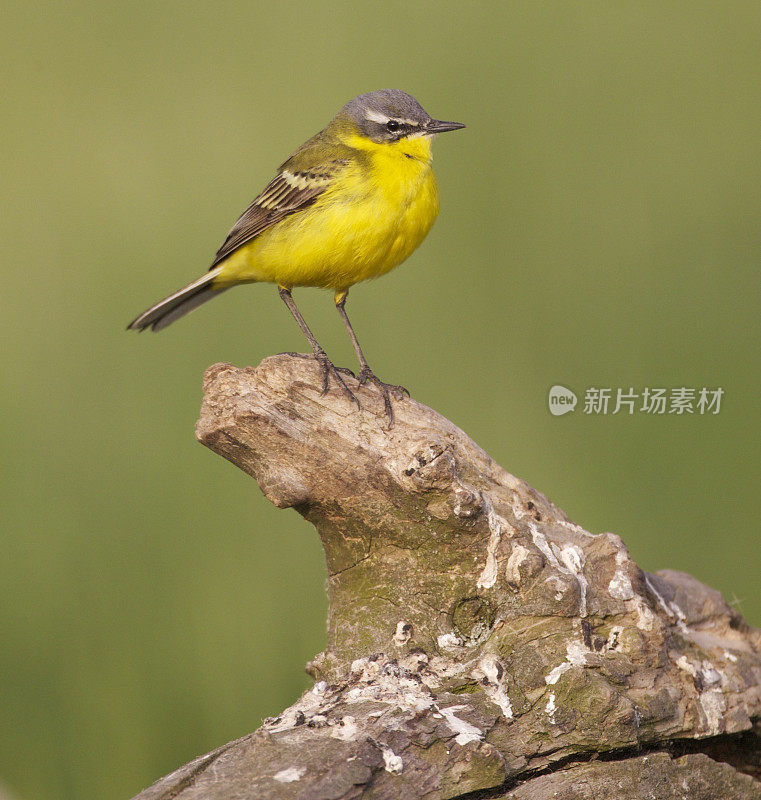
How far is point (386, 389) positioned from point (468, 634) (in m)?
0.87

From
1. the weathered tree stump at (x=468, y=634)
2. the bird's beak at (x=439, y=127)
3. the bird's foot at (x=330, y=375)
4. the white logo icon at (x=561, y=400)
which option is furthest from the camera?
the white logo icon at (x=561, y=400)

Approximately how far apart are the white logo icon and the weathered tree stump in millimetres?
1735

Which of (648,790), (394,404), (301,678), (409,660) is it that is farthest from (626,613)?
(301,678)

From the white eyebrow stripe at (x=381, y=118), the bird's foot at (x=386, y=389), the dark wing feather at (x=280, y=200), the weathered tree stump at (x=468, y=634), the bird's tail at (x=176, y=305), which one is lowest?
the weathered tree stump at (x=468, y=634)

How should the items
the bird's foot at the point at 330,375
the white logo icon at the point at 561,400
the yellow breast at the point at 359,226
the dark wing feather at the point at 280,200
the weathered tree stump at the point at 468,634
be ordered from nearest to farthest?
the weathered tree stump at the point at 468,634 < the bird's foot at the point at 330,375 < the yellow breast at the point at 359,226 < the dark wing feather at the point at 280,200 < the white logo icon at the point at 561,400

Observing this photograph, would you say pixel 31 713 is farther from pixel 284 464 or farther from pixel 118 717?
pixel 284 464

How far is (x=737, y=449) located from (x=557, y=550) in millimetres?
2500

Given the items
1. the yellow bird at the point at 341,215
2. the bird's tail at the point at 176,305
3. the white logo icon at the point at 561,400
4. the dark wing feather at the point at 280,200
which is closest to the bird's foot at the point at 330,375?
the yellow bird at the point at 341,215

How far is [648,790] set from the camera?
2.54 meters

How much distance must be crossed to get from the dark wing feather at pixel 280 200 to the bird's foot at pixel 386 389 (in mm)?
742

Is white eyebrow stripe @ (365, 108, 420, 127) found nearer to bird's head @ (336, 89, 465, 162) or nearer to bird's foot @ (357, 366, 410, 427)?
bird's head @ (336, 89, 465, 162)

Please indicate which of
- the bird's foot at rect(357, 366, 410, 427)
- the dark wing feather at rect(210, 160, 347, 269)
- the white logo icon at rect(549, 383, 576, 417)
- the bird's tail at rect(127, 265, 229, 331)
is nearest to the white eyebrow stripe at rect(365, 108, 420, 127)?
the dark wing feather at rect(210, 160, 347, 269)

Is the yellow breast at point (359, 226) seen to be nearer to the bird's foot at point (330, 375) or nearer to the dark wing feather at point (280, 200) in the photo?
the dark wing feather at point (280, 200)

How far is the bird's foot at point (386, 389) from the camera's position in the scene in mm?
3008
